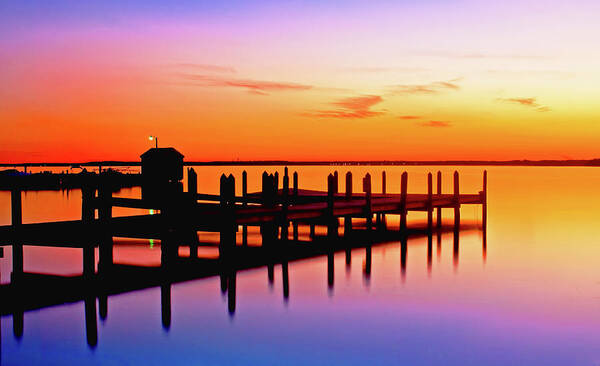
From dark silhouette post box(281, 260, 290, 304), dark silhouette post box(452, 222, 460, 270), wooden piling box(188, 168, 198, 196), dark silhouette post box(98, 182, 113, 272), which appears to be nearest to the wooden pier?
Result: dark silhouette post box(98, 182, 113, 272)

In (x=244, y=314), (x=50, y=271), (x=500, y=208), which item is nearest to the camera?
(x=244, y=314)

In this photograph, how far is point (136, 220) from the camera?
16.6 m

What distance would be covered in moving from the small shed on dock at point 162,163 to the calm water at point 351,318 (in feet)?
41.9

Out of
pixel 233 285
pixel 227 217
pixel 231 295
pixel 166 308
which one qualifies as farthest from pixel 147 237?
pixel 166 308

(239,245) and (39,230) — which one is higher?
(39,230)

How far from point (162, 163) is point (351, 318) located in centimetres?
2265

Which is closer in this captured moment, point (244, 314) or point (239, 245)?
point (244, 314)

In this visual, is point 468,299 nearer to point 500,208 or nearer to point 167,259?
point 167,259

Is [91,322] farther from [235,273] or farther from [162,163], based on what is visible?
[162,163]

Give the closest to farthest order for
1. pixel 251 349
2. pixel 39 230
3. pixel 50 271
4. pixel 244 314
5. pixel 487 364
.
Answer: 1. pixel 487 364
2. pixel 251 349
3. pixel 244 314
4. pixel 39 230
5. pixel 50 271

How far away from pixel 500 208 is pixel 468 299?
29.1m

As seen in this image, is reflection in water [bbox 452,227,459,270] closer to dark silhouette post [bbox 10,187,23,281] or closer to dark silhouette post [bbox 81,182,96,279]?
dark silhouette post [bbox 81,182,96,279]

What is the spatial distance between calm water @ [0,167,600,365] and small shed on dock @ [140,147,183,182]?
503 inches

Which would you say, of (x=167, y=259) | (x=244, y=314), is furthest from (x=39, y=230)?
(x=244, y=314)
